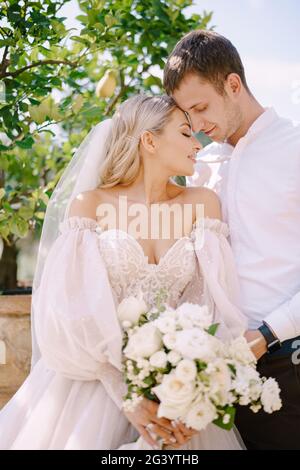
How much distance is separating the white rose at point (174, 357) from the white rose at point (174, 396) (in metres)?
0.04

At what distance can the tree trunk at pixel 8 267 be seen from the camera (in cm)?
406

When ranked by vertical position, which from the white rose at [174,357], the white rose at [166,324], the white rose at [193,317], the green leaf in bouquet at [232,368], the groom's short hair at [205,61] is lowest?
the green leaf in bouquet at [232,368]

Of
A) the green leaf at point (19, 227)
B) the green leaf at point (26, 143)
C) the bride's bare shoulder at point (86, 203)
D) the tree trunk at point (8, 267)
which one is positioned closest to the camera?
the bride's bare shoulder at point (86, 203)

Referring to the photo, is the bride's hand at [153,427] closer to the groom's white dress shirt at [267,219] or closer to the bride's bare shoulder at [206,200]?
the groom's white dress shirt at [267,219]

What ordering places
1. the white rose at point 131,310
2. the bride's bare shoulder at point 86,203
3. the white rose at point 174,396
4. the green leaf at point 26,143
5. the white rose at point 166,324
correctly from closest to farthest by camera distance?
the white rose at point 174,396, the white rose at point 166,324, the white rose at point 131,310, the bride's bare shoulder at point 86,203, the green leaf at point 26,143

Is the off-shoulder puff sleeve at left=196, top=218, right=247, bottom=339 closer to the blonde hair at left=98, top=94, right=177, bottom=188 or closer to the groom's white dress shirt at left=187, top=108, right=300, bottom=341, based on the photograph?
the groom's white dress shirt at left=187, top=108, right=300, bottom=341

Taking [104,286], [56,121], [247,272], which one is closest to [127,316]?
[104,286]

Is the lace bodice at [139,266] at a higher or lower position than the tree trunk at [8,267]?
higher

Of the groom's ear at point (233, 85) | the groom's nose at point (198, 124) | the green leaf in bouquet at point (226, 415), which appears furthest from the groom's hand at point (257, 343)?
the groom's ear at point (233, 85)

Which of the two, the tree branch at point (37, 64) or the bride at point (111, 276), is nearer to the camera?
the bride at point (111, 276)

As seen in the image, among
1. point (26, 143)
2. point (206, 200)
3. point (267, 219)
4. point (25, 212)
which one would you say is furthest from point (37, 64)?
point (267, 219)

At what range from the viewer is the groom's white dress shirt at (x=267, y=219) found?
2.37m

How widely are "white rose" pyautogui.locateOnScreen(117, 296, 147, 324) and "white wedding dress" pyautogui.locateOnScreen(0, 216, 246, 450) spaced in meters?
0.06

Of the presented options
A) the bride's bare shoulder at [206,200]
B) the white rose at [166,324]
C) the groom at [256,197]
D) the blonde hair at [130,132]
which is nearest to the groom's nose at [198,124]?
the groom at [256,197]
